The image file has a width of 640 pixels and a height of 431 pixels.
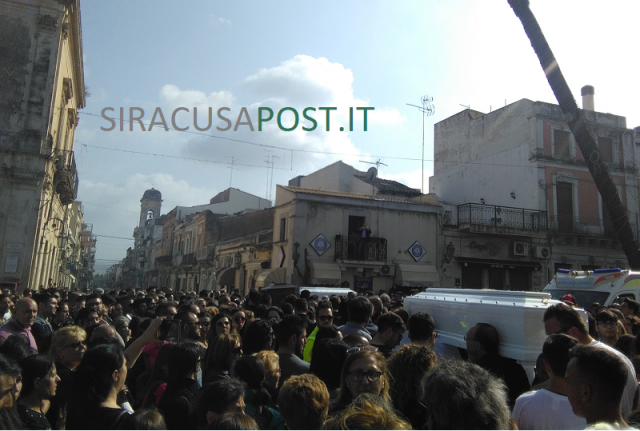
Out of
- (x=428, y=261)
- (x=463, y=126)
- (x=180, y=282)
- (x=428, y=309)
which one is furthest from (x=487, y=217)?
(x=180, y=282)

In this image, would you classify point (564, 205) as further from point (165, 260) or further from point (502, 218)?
point (165, 260)

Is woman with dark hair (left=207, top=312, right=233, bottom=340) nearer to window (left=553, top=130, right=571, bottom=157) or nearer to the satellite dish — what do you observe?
window (left=553, top=130, right=571, bottom=157)

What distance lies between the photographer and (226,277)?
98.7 feet

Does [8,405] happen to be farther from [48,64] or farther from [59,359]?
[48,64]

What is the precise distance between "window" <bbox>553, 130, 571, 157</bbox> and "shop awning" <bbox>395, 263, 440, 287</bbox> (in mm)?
8993

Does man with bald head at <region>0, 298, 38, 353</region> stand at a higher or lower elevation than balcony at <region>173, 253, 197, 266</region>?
lower

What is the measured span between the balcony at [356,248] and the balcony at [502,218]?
164 inches

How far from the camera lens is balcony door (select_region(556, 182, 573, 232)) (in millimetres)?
24656

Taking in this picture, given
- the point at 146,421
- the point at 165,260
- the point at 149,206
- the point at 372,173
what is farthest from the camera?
the point at 149,206

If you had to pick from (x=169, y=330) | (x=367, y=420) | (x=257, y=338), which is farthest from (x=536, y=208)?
(x=367, y=420)

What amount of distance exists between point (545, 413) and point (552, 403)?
2.9 inches

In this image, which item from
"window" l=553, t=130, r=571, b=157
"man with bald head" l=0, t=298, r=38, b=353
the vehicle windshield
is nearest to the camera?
"man with bald head" l=0, t=298, r=38, b=353

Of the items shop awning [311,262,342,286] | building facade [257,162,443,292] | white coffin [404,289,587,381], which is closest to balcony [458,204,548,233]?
building facade [257,162,443,292]

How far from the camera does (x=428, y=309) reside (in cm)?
622
